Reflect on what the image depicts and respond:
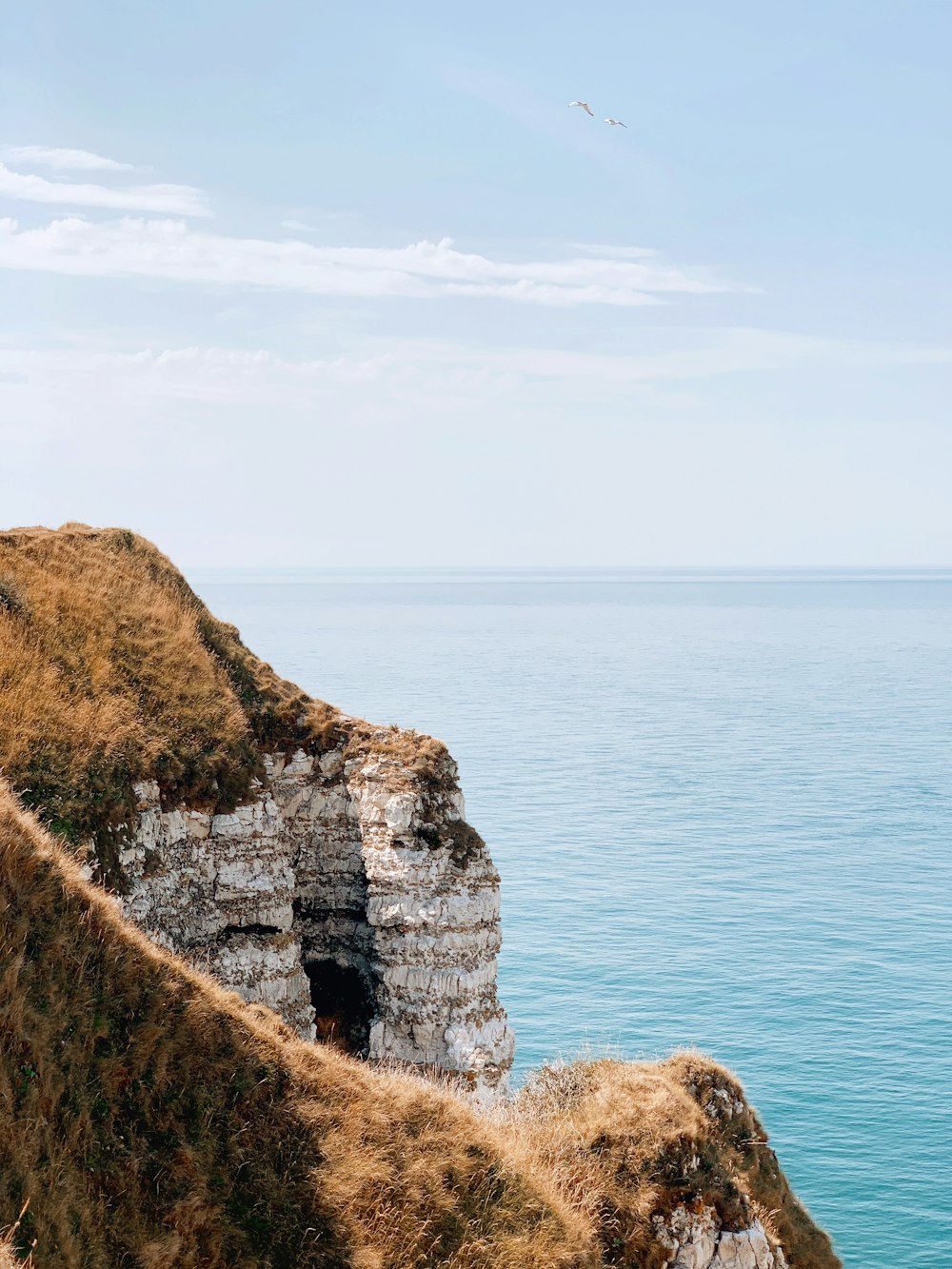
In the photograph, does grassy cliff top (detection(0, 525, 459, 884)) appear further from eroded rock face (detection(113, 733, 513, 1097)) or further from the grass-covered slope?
the grass-covered slope

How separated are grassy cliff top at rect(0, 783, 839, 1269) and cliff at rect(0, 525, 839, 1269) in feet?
0.16

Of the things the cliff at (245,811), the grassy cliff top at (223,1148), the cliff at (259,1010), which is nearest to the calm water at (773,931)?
the cliff at (245,811)

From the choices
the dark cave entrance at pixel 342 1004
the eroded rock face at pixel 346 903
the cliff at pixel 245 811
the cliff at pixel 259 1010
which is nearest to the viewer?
the cliff at pixel 259 1010

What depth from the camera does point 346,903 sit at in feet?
131

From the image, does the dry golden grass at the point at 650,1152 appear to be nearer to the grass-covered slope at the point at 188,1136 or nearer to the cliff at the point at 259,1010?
the cliff at the point at 259,1010

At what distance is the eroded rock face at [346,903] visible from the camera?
34.8 metres

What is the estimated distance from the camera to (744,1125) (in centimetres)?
3100

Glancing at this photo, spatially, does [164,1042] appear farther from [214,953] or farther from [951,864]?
[951,864]

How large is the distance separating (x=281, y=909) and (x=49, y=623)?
11625 millimetres

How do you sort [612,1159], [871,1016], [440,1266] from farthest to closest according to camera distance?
[871,1016] → [612,1159] → [440,1266]

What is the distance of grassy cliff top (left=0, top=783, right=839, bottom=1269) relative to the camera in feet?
66.7

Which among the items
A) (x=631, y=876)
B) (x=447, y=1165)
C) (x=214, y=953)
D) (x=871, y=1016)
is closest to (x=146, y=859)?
(x=214, y=953)

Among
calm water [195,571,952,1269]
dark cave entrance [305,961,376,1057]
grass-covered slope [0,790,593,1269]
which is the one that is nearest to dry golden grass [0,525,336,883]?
dark cave entrance [305,961,376,1057]

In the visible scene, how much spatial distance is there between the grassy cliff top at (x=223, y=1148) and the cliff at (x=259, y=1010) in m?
0.05
